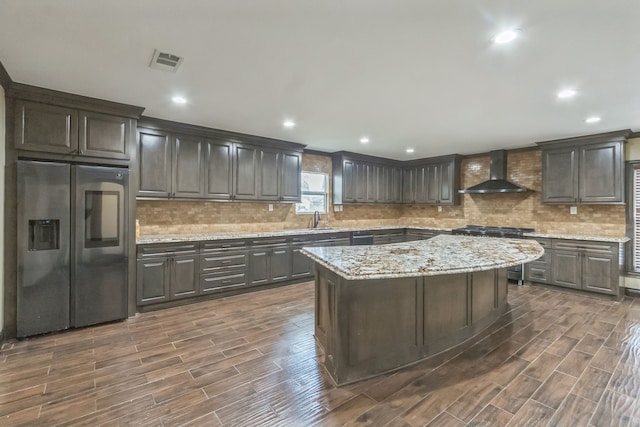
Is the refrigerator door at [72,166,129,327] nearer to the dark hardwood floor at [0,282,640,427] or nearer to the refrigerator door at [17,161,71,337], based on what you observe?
the refrigerator door at [17,161,71,337]

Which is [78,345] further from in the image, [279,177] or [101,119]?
[279,177]

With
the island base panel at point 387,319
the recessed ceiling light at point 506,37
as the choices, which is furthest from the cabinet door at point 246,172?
the recessed ceiling light at point 506,37

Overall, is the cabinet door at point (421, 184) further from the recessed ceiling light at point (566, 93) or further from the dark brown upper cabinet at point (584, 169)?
the recessed ceiling light at point (566, 93)

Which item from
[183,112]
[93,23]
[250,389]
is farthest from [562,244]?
[93,23]

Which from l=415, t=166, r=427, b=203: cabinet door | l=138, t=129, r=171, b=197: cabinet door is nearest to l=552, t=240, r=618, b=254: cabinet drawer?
l=415, t=166, r=427, b=203: cabinet door

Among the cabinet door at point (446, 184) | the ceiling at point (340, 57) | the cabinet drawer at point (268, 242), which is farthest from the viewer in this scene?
the cabinet door at point (446, 184)

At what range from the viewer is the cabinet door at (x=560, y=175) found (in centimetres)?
489

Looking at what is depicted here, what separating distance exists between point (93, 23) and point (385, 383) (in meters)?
3.18

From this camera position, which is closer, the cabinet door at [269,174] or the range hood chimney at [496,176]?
the cabinet door at [269,174]

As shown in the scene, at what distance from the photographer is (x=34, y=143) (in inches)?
120

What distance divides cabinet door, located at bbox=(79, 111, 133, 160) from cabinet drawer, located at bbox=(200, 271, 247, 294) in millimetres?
1843

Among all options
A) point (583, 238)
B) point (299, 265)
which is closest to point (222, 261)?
point (299, 265)

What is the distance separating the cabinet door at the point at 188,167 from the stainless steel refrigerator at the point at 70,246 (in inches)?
30.1

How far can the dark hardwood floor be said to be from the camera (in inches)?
75.7
